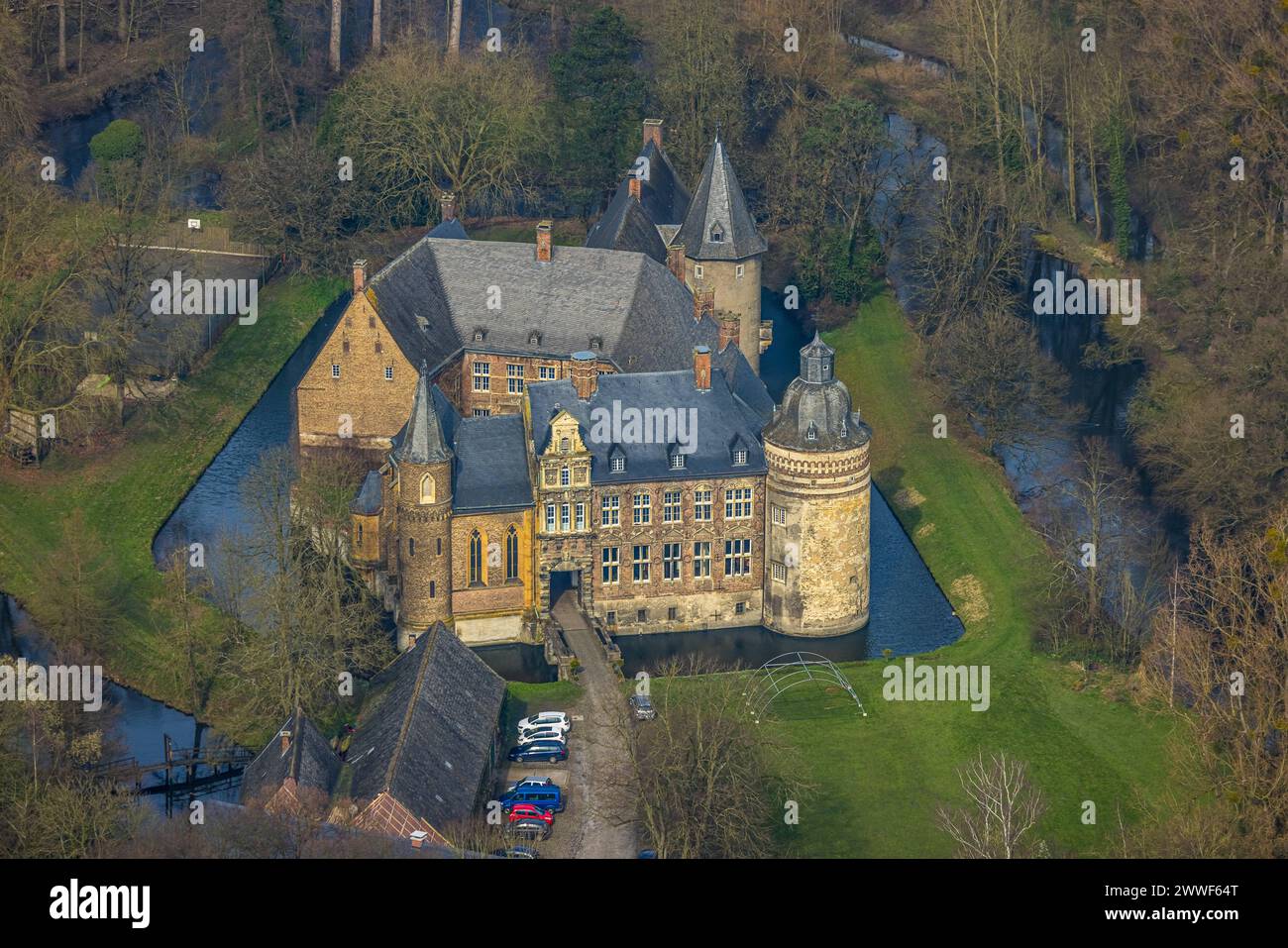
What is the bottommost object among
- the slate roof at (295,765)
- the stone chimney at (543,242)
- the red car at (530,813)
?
the red car at (530,813)

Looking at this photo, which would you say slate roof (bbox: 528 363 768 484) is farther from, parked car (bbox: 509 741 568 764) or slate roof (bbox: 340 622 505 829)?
parked car (bbox: 509 741 568 764)

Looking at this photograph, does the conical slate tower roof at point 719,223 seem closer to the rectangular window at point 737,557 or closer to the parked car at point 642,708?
the rectangular window at point 737,557

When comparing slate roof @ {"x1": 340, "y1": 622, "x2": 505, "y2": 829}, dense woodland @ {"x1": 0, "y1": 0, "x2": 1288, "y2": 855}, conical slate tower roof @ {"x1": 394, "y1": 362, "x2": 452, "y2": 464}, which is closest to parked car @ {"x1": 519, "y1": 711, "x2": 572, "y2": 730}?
slate roof @ {"x1": 340, "y1": 622, "x2": 505, "y2": 829}

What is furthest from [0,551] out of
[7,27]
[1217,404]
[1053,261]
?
[1053,261]

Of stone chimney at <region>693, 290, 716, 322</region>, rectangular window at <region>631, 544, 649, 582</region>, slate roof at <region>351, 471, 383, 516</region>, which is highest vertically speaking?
stone chimney at <region>693, 290, 716, 322</region>

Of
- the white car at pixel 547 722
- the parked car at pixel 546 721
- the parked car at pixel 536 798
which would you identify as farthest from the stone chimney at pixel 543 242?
the parked car at pixel 536 798
